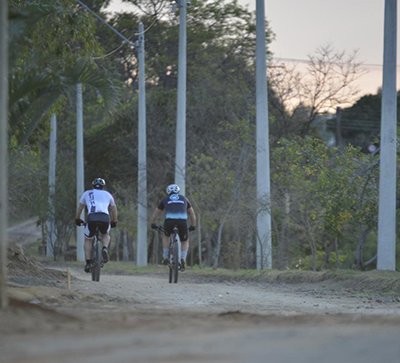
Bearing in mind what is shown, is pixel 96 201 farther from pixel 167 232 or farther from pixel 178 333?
pixel 178 333

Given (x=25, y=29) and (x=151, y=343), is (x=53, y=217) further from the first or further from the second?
(x=151, y=343)

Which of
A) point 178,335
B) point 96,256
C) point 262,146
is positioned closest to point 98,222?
point 96,256

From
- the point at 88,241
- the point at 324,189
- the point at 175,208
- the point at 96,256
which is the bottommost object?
the point at 96,256

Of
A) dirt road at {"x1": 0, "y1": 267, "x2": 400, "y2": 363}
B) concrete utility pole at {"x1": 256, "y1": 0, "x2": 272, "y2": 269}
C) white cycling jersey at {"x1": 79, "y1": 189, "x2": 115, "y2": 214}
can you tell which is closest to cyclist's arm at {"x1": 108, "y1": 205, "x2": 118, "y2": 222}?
white cycling jersey at {"x1": 79, "y1": 189, "x2": 115, "y2": 214}

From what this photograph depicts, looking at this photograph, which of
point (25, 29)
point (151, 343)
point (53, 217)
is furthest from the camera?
point (53, 217)

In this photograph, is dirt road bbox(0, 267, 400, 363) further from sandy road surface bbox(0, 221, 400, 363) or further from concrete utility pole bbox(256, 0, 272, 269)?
concrete utility pole bbox(256, 0, 272, 269)

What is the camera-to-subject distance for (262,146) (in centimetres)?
2966

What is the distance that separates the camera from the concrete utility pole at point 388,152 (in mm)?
22812

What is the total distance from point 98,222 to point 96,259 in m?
→ 0.69

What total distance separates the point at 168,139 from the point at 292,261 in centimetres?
1207

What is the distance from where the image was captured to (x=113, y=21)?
2140 inches

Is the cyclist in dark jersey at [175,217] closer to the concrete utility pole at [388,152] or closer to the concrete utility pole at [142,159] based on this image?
the concrete utility pole at [388,152]

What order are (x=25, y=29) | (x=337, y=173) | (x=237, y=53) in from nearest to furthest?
(x=25, y=29)
(x=337, y=173)
(x=237, y=53)

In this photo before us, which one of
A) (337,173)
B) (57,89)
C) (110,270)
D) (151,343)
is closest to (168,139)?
(110,270)
